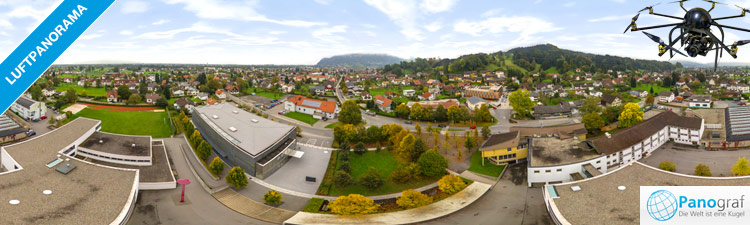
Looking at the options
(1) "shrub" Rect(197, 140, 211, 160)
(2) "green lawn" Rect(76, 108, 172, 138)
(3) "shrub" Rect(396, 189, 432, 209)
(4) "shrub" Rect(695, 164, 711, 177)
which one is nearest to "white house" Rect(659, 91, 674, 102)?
(4) "shrub" Rect(695, 164, 711, 177)

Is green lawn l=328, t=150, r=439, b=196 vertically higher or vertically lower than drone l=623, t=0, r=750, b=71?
lower

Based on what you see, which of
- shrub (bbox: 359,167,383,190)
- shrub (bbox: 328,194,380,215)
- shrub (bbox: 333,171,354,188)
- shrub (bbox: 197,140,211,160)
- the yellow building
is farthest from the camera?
shrub (bbox: 197,140,211,160)

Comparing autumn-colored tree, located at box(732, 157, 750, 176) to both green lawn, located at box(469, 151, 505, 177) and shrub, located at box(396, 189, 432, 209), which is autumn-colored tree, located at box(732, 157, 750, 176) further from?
shrub, located at box(396, 189, 432, 209)

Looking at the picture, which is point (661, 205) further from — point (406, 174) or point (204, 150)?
point (204, 150)

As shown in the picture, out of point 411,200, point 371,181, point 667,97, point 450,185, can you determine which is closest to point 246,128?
point 371,181

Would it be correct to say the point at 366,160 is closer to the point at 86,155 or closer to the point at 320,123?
the point at 320,123
